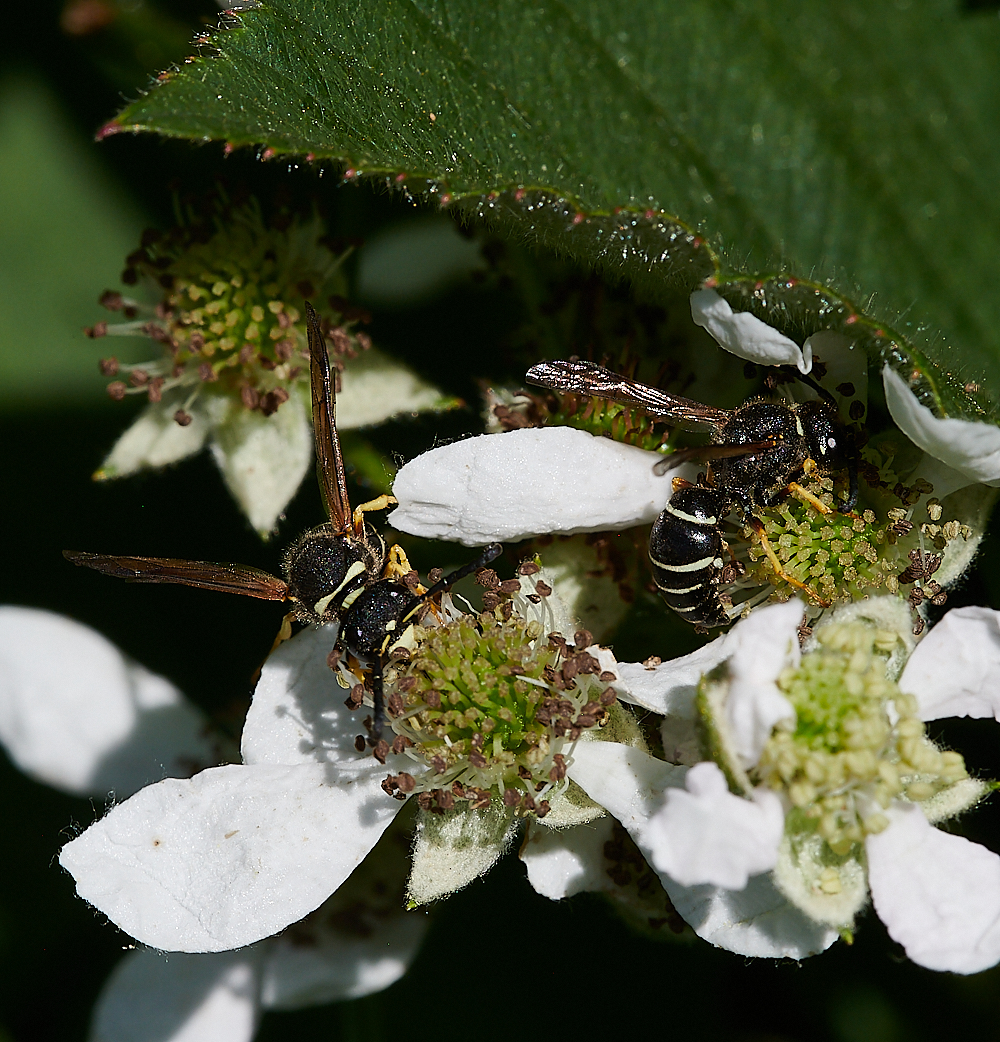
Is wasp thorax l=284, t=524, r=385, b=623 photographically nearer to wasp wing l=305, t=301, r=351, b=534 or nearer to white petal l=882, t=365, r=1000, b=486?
wasp wing l=305, t=301, r=351, b=534

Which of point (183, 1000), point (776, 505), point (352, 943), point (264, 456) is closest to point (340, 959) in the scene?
point (352, 943)

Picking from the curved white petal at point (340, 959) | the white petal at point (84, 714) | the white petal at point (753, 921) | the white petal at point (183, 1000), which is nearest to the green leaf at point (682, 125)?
the white petal at point (753, 921)

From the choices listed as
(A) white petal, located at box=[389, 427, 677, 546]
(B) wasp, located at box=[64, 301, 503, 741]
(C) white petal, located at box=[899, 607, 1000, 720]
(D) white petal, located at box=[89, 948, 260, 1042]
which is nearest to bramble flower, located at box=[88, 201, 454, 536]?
(B) wasp, located at box=[64, 301, 503, 741]

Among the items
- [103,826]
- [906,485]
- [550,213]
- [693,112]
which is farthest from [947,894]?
[693,112]

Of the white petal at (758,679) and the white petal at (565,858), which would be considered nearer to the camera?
the white petal at (758,679)

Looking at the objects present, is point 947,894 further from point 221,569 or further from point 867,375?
point 221,569

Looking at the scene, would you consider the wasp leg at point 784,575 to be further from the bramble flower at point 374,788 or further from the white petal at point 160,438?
the white petal at point 160,438
